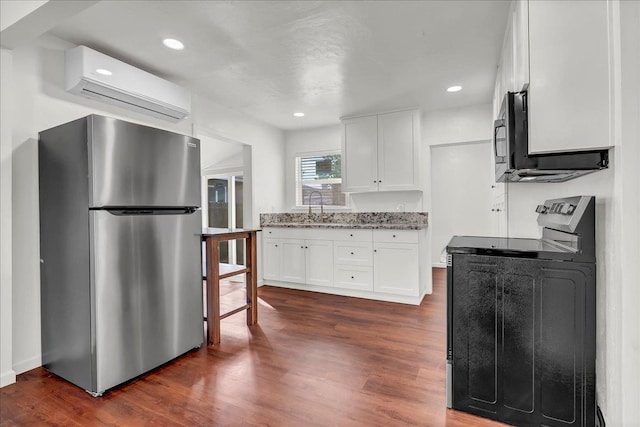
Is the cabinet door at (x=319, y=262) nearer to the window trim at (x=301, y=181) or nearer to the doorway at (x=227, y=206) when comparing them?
the window trim at (x=301, y=181)

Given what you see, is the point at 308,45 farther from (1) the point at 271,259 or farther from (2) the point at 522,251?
(1) the point at 271,259

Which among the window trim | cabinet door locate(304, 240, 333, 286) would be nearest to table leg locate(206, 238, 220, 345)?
cabinet door locate(304, 240, 333, 286)

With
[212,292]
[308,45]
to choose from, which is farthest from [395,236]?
[308,45]

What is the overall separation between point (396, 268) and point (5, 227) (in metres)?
3.39

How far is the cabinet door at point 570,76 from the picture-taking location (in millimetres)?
1194

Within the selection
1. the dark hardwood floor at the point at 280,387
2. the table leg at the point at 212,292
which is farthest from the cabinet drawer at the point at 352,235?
the table leg at the point at 212,292

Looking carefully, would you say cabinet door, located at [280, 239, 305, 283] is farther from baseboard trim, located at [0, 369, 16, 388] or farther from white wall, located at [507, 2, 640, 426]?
white wall, located at [507, 2, 640, 426]

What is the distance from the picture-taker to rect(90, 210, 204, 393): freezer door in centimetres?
190

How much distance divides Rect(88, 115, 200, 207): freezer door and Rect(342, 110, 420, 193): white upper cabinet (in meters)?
2.33

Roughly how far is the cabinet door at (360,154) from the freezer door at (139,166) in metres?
2.30

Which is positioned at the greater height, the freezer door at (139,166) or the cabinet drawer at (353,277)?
the freezer door at (139,166)

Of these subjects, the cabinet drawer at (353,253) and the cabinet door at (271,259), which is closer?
the cabinet drawer at (353,253)

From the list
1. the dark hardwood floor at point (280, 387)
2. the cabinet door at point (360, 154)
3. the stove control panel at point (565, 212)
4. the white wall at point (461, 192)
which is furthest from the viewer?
the white wall at point (461, 192)

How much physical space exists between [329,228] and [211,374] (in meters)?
2.30
